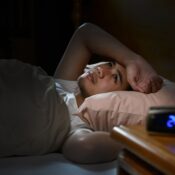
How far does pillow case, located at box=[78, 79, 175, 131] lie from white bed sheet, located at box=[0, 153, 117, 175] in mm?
183

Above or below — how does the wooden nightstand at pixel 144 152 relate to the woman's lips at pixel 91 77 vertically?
above

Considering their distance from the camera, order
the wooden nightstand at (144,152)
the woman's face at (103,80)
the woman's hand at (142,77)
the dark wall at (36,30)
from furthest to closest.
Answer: the dark wall at (36,30) < the woman's face at (103,80) < the woman's hand at (142,77) < the wooden nightstand at (144,152)

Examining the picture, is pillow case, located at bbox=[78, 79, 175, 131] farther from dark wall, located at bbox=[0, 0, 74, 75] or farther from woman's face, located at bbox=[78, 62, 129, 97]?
dark wall, located at bbox=[0, 0, 74, 75]

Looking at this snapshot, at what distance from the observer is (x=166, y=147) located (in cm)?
67

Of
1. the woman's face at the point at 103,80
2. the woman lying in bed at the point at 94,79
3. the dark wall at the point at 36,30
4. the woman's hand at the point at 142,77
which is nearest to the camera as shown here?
the woman lying in bed at the point at 94,79

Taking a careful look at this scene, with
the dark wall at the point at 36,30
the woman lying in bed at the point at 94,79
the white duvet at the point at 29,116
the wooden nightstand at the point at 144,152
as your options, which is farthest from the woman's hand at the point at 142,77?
the dark wall at the point at 36,30

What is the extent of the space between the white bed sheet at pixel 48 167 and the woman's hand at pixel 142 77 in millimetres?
360

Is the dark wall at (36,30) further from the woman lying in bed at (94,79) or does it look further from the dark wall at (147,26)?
the woman lying in bed at (94,79)

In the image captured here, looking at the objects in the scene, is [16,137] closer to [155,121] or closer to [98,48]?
[155,121]

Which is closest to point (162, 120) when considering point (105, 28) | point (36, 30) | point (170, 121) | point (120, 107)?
point (170, 121)

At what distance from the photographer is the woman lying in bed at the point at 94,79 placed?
3.83ft

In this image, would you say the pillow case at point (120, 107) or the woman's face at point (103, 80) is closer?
the pillow case at point (120, 107)

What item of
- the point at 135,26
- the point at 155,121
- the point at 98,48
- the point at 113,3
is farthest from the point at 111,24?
the point at 155,121

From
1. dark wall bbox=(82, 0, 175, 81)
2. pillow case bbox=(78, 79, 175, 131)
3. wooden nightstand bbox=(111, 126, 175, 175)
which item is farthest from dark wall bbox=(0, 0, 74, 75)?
wooden nightstand bbox=(111, 126, 175, 175)
